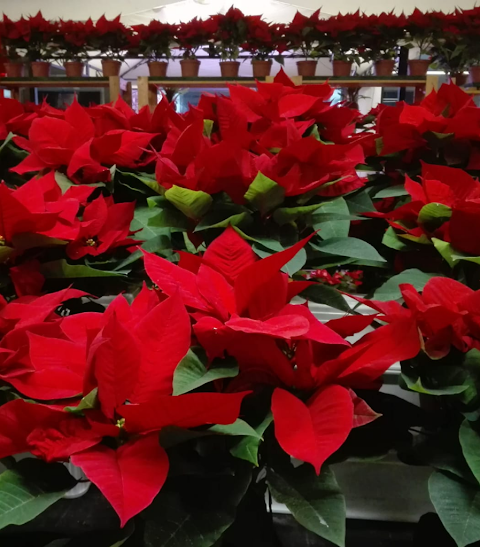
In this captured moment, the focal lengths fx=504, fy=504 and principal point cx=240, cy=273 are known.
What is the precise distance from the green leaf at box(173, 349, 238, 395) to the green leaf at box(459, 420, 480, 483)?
19 cm

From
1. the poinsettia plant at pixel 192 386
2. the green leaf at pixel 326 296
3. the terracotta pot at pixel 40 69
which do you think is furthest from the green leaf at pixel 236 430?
the terracotta pot at pixel 40 69

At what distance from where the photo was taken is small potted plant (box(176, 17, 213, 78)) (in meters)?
2.57

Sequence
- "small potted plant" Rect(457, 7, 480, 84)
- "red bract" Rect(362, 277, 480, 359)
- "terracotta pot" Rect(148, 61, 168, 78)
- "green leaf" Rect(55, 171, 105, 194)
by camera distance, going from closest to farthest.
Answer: "red bract" Rect(362, 277, 480, 359)
"green leaf" Rect(55, 171, 105, 194)
"small potted plant" Rect(457, 7, 480, 84)
"terracotta pot" Rect(148, 61, 168, 78)

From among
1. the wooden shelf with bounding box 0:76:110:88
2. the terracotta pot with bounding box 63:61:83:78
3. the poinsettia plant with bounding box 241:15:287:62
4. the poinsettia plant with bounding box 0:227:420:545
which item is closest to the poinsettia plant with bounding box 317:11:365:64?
the poinsettia plant with bounding box 241:15:287:62

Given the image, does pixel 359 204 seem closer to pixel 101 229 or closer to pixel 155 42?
pixel 101 229

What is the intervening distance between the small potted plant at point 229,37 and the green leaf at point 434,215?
7.45 feet

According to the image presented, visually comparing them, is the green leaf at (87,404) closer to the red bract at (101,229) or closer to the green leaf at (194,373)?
the green leaf at (194,373)

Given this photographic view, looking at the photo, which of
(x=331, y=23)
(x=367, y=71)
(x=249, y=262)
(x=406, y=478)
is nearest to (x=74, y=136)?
(x=249, y=262)

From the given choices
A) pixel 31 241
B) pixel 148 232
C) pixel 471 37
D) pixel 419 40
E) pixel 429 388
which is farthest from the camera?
pixel 419 40

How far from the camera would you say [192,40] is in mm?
2602

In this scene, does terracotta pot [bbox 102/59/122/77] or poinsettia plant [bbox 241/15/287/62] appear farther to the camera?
terracotta pot [bbox 102/59/122/77]

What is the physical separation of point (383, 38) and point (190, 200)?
2330mm

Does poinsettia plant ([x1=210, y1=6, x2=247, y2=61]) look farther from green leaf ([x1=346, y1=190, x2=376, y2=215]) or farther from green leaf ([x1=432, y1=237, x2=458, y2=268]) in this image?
green leaf ([x1=432, y1=237, x2=458, y2=268])

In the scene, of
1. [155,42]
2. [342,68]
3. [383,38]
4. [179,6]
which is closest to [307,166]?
[342,68]
